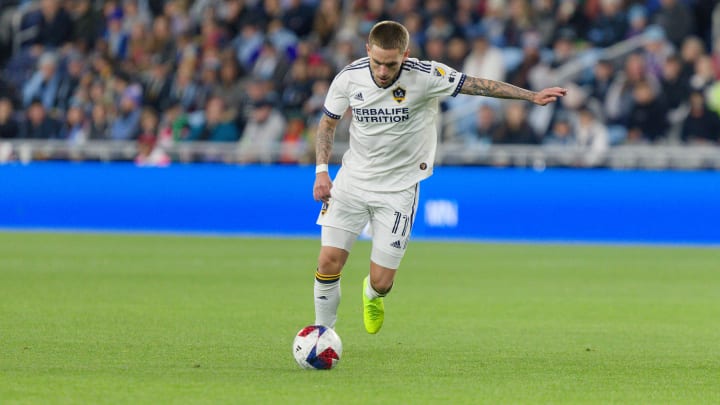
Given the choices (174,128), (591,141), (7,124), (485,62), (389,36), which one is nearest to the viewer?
(389,36)

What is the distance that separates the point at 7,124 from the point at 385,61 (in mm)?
16241

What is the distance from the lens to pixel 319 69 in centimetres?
2330

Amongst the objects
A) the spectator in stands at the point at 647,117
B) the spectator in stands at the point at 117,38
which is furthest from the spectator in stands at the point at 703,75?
the spectator in stands at the point at 117,38

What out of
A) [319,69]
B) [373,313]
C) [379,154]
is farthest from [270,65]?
[379,154]

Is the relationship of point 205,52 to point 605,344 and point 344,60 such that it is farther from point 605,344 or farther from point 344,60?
point 605,344

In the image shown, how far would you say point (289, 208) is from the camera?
22.1 m

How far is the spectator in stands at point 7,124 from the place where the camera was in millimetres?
24109

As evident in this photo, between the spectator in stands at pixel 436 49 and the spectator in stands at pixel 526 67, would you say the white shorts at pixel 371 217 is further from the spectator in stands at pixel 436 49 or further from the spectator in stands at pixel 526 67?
the spectator in stands at pixel 436 49

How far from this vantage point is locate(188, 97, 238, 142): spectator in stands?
896 inches

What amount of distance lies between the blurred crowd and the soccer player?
1193cm

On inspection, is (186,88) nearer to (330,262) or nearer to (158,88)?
(158,88)

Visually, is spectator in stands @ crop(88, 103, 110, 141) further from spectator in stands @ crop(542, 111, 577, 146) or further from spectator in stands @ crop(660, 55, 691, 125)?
spectator in stands @ crop(660, 55, 691, 125)

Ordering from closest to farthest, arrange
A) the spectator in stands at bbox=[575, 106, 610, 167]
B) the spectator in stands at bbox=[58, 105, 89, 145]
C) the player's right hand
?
the player's right hand < the spectator in stands at bbox=[575, 106, 610, 167] < the spectator in stands at bbox=[58, 105, 89, 145]

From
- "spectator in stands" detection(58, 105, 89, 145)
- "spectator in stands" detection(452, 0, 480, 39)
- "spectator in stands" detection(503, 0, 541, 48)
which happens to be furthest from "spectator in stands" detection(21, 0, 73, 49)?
"spectator in stands" detection(503, 0, 541, 48)
